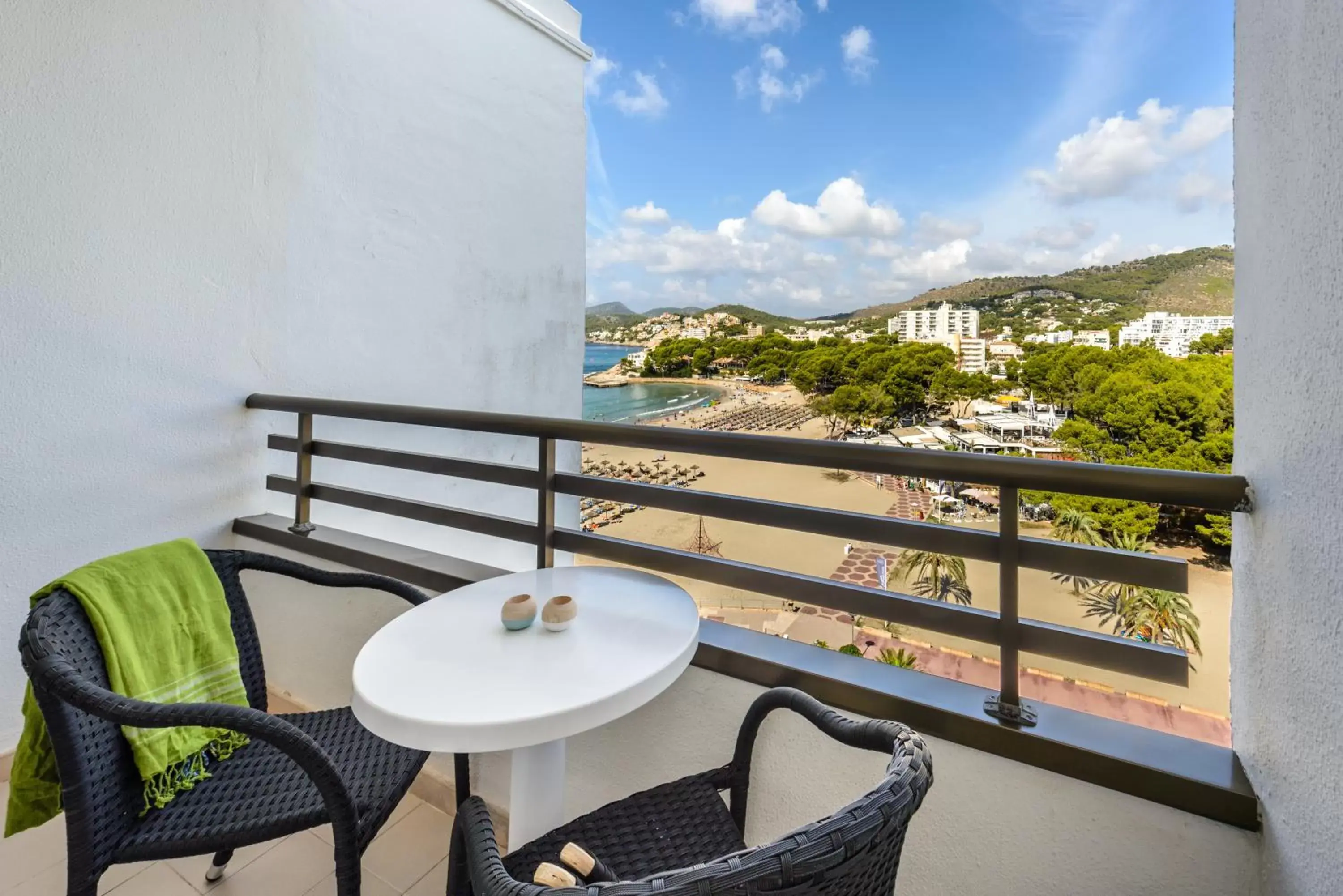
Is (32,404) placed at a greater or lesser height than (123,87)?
lesser

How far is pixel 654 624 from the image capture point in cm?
113

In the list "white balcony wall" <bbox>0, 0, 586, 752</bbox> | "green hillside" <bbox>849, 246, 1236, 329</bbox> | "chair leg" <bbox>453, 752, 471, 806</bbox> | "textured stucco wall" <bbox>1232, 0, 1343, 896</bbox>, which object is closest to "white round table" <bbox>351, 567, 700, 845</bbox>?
"chair leg" <bbox>453, 752, 471, 806</bbox>

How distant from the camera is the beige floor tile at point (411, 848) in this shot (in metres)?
1.50

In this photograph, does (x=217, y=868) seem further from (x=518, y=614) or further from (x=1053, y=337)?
(x=1053, y=337)

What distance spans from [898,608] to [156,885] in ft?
6.19

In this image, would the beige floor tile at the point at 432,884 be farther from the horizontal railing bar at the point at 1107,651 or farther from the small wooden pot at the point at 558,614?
the horizontal railing bar at the point at 1107,651

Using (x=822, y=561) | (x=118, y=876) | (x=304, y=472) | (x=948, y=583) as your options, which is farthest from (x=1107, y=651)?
(x=822, y=561)

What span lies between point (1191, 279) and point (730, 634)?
4.01m

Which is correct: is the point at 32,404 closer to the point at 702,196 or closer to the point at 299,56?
the point at 299,56

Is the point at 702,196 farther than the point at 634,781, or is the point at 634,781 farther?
the point at 702,196

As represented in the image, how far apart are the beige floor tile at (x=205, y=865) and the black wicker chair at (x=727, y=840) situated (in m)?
0.97

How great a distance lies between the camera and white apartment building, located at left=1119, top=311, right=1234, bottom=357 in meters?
1.81

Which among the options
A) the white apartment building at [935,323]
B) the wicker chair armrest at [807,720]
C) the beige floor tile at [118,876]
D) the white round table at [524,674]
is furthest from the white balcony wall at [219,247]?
the white apartment building at [935,323]

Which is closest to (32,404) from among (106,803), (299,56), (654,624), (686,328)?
(106,803)
